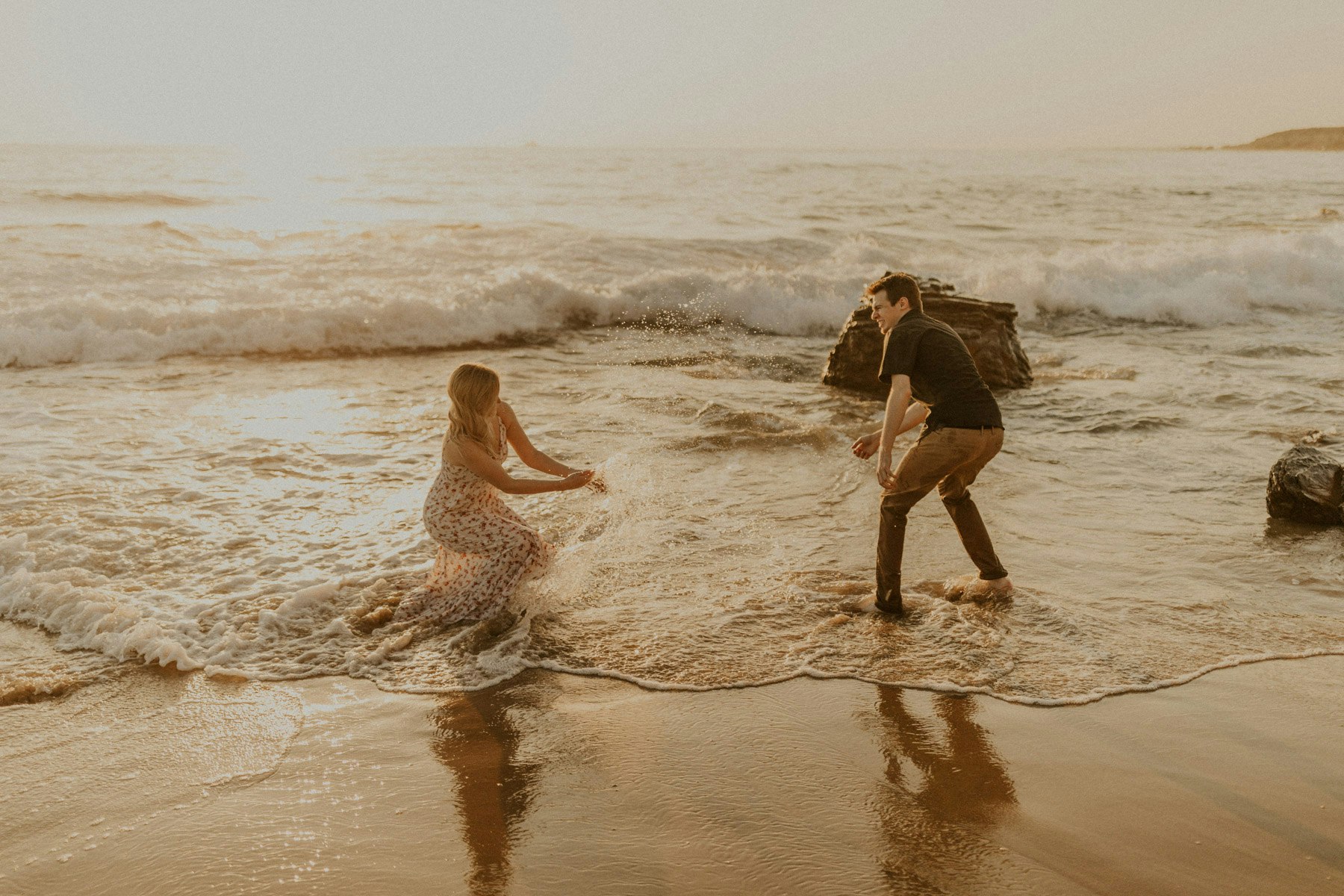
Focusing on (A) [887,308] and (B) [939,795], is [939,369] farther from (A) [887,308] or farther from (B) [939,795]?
(B) [939,795]

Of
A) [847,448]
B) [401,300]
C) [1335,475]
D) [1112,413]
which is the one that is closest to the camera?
[1335,475]

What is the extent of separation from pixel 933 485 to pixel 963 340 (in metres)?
6.97

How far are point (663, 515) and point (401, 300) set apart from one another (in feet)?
31.8

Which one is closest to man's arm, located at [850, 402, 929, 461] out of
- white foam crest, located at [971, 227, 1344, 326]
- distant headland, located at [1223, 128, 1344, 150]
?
white foam crest, located at [971, 227, 1344, 326]

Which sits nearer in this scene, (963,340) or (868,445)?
(868,445)

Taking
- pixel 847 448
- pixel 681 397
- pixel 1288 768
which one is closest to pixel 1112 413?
pixel 847 448

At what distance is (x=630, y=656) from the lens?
534 cm

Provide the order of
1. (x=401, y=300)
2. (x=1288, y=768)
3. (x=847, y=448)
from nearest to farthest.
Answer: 1. (x=1288, y=768)
2. (x=847, y=448)
3. (x=401, y=300)

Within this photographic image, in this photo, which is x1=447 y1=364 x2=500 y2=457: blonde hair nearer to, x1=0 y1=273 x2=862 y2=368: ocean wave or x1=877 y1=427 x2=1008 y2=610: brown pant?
x1=877 y1=427 x2=1008 y2=610: brown pant

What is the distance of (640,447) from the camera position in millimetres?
9586

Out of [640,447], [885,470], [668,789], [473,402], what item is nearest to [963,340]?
[640,447]

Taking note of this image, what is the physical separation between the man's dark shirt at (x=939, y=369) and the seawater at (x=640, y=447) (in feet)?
3.88

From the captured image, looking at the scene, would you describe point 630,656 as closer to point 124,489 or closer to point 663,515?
point 663,515

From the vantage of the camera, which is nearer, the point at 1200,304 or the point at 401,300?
the point at 401,300
